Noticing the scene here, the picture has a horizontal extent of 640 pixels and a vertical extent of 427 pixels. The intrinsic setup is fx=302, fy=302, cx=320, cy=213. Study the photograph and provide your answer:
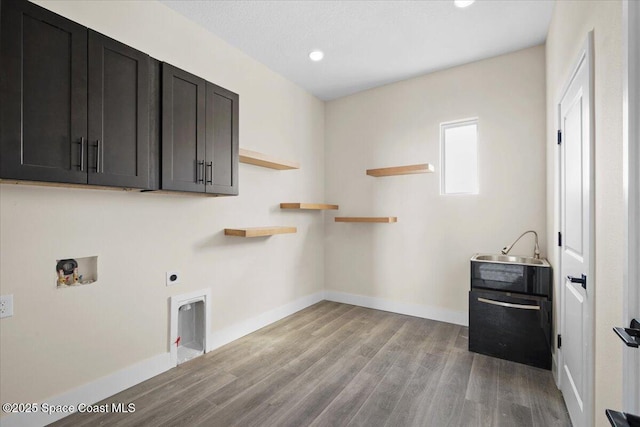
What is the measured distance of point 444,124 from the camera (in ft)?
12.2

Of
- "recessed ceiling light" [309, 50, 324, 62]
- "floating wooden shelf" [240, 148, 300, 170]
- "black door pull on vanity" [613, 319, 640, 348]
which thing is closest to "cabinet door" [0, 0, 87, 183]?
"floating wooden shelf" [240, 148, 300, 170]

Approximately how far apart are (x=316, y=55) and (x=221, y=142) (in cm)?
157

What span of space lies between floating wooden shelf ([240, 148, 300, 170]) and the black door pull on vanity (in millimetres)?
2828

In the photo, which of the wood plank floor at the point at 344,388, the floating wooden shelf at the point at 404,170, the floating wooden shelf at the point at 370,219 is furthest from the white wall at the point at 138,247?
the floating wooden shelf at the point at 404,170

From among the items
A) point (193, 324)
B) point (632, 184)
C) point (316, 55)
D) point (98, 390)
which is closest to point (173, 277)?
point (193, 324)

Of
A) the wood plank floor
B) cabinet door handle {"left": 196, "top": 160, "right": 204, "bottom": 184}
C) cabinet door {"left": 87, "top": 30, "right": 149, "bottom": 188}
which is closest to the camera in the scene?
cabinet door {"left": 87, "top": 30, "right": 149, "bottom": 188}

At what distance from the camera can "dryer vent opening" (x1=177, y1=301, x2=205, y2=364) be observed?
286cm

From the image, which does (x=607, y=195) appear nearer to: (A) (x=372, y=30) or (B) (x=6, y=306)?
(A) (x=372, y=30)

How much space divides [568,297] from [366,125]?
3103 millimetres

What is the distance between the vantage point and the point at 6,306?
1756 mm

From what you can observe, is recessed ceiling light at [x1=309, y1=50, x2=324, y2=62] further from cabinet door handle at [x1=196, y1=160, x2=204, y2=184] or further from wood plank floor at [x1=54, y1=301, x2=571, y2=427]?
wood plank floor at [x1=54, y1=301, x2=571, y2=427]

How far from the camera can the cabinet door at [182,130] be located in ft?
7.36

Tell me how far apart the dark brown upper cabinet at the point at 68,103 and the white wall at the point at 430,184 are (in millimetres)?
2900

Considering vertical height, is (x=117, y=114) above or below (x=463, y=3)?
below
